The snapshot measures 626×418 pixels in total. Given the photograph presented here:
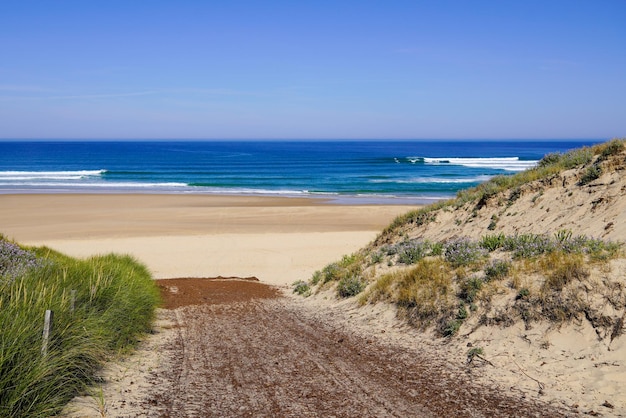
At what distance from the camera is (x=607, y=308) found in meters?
7.41

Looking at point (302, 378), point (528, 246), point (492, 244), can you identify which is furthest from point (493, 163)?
point (302, 378)

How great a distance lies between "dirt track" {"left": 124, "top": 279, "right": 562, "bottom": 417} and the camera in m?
6.02

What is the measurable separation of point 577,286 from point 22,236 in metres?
25.6

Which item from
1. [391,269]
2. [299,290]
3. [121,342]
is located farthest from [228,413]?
[299,290]

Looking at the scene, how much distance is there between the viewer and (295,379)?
705 cm

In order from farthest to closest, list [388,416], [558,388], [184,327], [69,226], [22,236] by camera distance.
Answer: [69,226]
[22,236]
[184,327]
[558,388]
[388,416]

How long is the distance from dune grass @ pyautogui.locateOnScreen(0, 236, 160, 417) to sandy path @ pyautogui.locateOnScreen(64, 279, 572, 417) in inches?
19.0

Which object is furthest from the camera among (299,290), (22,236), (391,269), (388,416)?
(22,236)

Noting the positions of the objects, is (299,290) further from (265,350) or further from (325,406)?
(325,406)

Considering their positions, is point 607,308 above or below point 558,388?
above

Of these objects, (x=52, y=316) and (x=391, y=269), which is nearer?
(x=52, y=316)

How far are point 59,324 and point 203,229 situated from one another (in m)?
22.5

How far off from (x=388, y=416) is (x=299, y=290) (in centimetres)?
862

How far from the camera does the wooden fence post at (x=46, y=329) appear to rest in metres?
5.42
